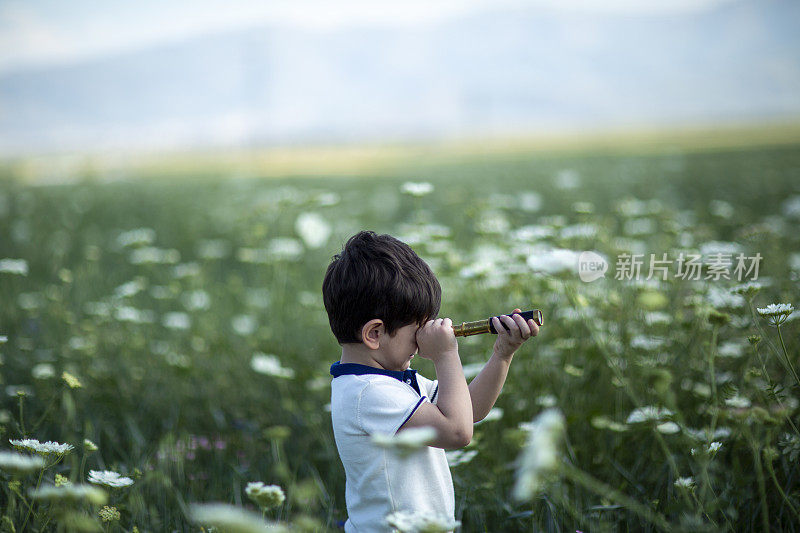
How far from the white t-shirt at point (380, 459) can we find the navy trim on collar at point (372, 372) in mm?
13

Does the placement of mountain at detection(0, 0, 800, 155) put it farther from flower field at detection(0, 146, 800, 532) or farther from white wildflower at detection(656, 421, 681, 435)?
white wildflower at detection(656, 421, 681, 435)

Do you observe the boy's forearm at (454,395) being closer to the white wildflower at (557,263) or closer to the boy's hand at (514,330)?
the boy's hand at (514,330)

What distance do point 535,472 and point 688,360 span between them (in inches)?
65.8

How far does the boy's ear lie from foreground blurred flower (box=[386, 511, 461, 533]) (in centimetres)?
35

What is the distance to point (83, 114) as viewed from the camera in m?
154

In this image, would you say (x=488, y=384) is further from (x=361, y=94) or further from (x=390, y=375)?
(x=361, y=94)

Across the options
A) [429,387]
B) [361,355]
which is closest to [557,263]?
[429,387]

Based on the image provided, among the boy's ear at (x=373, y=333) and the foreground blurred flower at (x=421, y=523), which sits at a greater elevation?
the boy's ear at (x=373, y=333)

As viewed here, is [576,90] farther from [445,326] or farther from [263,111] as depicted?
[445,326]

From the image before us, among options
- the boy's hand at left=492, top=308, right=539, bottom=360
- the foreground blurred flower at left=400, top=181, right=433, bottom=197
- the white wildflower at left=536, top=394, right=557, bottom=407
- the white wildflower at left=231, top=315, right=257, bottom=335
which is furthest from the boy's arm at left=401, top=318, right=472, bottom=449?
the white wildflower at left=231, top=315, right=257, bottom=335

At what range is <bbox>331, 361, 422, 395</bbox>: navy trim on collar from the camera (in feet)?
4.65

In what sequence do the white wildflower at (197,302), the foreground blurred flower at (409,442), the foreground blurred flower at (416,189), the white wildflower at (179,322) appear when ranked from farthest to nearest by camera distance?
the white wildflower at (197,302)
the white wildflower at (179,322)
the foreground blurred flower at (416,189)
the foreground blurred flower at (409,442)

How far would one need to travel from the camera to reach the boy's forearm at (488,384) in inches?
58.7

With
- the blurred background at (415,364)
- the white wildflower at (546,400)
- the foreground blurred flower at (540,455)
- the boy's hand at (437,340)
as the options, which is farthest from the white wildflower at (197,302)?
the foreground blurred flower at (540,455)
